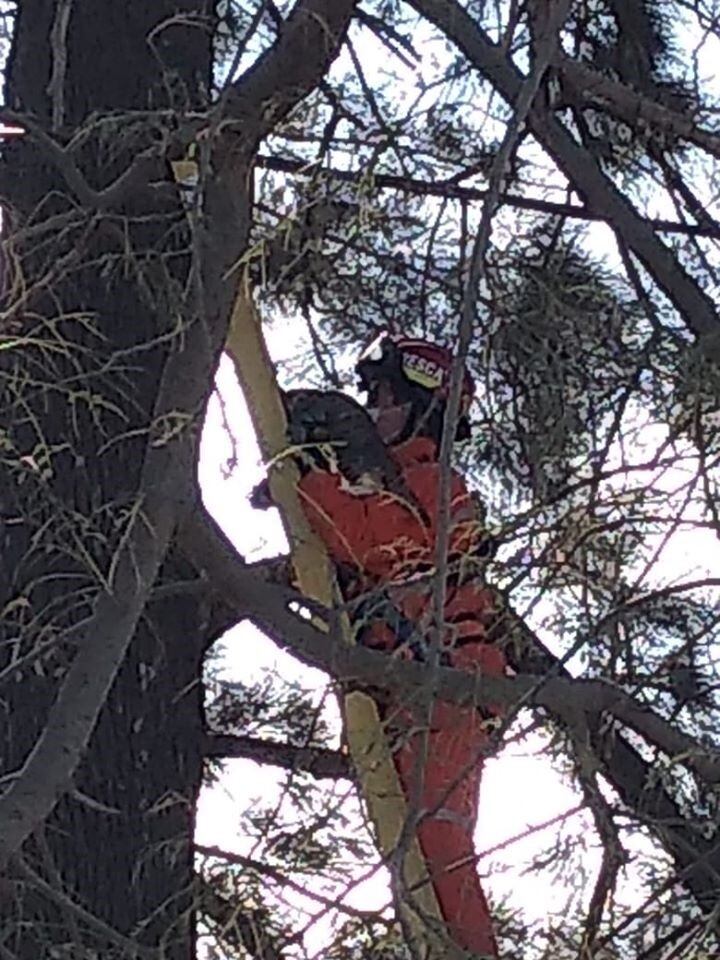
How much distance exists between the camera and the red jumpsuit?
7.17 feet

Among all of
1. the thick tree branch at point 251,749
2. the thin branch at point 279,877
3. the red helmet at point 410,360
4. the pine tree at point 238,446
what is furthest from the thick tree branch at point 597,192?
the thick tree branch at point 251,749

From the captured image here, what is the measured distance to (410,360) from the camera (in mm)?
2910

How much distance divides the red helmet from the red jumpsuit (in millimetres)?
244

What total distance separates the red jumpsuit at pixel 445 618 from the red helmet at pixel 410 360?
9.6 inches

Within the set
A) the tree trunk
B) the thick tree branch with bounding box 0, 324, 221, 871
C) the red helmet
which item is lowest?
the thick tree branch with bounding box 0, 324, 221, 871

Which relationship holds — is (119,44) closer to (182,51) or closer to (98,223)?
(182,51)

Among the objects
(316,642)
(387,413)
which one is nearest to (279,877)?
(316,642)

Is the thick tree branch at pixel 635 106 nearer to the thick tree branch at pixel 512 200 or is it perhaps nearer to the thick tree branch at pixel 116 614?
the thick tree branch at pixel 512 200

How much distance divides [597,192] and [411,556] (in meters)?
0.43

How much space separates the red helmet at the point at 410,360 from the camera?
2893mm

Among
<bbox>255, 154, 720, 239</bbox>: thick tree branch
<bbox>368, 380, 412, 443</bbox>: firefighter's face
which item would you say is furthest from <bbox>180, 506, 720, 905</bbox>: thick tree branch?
<bbox>368, 380, 412, 443</bbox>: firefighter's face

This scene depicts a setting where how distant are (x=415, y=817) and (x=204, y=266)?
1.82 ft

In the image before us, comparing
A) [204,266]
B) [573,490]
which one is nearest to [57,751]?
[204,266]

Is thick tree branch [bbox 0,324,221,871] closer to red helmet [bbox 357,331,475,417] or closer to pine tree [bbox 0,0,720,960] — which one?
pine tree [bbox 0,0,720,960]
